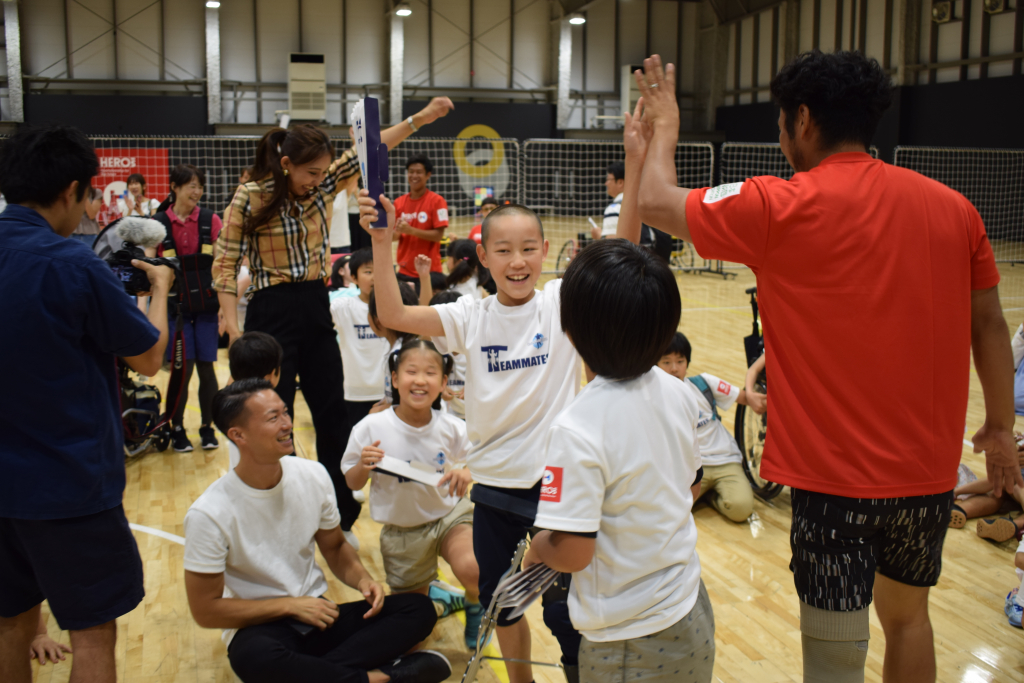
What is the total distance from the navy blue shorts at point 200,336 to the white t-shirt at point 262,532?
2.59 meters

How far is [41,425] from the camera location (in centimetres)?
182

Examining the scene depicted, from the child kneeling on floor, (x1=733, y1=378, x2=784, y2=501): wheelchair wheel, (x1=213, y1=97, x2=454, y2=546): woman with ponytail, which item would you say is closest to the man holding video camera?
the child kneeling on floor

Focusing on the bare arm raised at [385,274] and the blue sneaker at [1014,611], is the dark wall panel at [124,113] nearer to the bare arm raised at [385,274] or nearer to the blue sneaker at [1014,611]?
the bare arm raised at [385,274]

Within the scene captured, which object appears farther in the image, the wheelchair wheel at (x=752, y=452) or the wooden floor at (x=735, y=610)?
the wheelchair wheel at (x=752, y=452)

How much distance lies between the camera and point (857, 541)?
1664mm

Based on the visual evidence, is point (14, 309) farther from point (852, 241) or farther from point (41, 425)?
point (852, 241)

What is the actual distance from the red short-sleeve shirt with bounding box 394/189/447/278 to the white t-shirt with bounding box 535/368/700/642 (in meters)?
4.75

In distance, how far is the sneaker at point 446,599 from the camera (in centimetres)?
289

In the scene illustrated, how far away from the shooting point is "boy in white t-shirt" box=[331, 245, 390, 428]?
4086 mm

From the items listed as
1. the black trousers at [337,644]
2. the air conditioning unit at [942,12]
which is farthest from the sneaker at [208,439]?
the air conditioning unit at [942,12]

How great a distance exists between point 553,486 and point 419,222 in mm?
4984

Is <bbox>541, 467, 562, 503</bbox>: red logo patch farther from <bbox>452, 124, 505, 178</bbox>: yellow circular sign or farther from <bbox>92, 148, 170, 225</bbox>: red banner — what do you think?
<bbox>452, 124, 505, 178</bbox>: yellow circular sign

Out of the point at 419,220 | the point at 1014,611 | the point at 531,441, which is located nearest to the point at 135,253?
the point at 531,441

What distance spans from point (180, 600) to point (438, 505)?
111 centimetres
